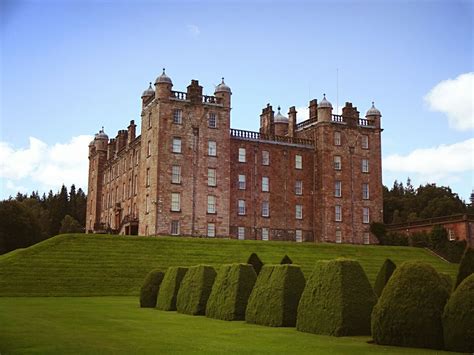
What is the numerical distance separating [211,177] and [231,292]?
117ft

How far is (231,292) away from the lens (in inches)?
818

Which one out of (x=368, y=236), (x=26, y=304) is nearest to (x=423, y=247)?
(x=368, y=236)

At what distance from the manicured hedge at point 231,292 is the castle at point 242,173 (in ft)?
104

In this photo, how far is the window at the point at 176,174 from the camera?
179 feet

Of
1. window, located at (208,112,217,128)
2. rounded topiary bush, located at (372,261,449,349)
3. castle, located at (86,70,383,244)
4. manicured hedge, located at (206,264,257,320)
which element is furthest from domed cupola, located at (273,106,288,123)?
rounded topiary bush, located at (372,261,449,349)

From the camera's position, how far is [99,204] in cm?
7650

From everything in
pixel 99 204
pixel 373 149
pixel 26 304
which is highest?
pixel 373 149

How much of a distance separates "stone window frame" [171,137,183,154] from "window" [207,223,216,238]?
7.21 meters

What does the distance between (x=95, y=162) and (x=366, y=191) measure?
3518 centimetres

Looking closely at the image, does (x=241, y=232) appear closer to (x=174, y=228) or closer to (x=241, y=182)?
(x=241, y=182)

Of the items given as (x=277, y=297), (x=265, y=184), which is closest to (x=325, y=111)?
(x=265, y=184)

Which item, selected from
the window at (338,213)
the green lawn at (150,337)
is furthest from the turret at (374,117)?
the green lawn at (150,337)

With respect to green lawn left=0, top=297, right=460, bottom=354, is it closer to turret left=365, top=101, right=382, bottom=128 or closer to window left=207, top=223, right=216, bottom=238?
window left=207, top=223, right=216, bottom=238

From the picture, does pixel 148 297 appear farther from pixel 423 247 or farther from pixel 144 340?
pixel 423 247
